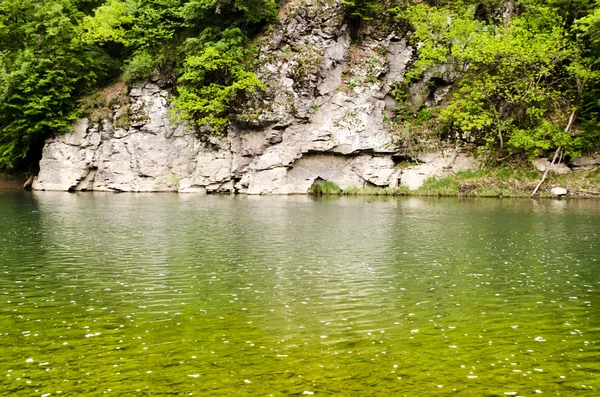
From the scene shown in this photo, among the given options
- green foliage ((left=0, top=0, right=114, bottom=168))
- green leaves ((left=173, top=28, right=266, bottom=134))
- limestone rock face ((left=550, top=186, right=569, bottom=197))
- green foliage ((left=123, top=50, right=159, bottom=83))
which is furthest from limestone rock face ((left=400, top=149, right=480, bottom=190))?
green foliage ((left=0, top=0, right=114, bottom=168))

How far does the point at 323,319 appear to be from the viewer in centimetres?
1061

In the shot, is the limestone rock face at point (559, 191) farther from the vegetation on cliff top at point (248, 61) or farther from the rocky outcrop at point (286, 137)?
the rocky outcrop at point (286, 137)

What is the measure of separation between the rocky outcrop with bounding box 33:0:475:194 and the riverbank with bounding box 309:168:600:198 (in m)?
0.86

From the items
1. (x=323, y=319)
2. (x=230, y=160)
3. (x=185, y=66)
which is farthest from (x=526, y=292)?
(x=185, y=66)

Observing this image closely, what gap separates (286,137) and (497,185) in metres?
17.4

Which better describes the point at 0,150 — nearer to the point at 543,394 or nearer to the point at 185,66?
the point at 185,66

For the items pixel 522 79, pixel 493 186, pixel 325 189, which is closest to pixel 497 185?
pixel 493 186

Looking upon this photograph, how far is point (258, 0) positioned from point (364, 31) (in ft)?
35.4

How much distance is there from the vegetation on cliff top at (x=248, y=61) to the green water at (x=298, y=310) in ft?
68.1

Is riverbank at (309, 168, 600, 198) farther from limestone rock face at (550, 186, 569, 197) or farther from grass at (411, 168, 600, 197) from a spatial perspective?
limestone rock face at (550, 186, 569, 197)

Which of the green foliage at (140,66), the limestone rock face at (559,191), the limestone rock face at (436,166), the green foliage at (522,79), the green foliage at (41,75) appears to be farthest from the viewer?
the green foliage at (140,66)

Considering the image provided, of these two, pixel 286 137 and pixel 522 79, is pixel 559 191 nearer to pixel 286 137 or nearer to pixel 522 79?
pixel 522 79

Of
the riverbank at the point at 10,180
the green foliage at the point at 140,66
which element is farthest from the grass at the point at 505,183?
the riverbank at the point at 10,180

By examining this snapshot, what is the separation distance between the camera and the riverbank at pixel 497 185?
38969 millimetres
